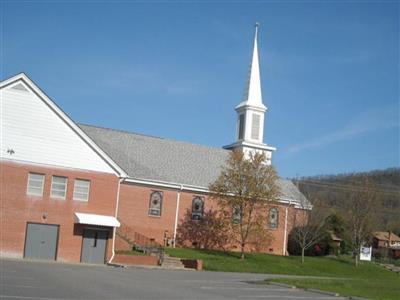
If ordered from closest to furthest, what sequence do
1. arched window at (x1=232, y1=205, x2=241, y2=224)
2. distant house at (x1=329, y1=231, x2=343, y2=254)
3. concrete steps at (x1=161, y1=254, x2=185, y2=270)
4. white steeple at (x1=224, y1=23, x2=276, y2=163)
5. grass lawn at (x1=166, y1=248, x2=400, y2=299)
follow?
concrete steps at (x1=161, y1=254, x2=185, y2=270) < grass lawn at (x1=166, y1=248, x2=400, y2=299) < arched window at (x1=232, y1=205, x2=241, y2=224) < distant house at (x1=329, y1=231, x2=343, y2=254) < white steeple at (x1=224, y1=23, x2=276, y2=163)

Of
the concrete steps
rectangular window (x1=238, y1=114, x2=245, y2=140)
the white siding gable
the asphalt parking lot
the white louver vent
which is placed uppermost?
rectangular window (x1=238, y1=114, x2=245, y2=140)

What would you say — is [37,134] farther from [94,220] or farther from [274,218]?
[274,218]

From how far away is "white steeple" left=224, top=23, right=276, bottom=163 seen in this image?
57500 mm

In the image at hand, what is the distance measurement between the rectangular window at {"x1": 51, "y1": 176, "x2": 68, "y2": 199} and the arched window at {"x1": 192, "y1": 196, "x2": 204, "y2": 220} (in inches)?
539

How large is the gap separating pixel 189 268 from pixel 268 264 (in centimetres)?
742

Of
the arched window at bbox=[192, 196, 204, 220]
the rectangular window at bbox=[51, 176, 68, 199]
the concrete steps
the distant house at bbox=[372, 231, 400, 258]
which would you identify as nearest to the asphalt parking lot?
the concrete steps

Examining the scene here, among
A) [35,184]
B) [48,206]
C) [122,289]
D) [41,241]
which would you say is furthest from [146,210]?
[122,289]

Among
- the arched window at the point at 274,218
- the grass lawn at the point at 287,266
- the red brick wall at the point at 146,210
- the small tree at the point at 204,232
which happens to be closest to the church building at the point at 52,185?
the red brick wall at the point at 146,210

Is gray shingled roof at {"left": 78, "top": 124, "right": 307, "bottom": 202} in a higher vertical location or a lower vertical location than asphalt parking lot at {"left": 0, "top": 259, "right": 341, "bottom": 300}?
higher

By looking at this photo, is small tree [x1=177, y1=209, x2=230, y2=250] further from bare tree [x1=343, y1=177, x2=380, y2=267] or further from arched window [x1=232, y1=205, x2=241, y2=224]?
bare tree [x1=343, y1=177, x2=380, y2=267]

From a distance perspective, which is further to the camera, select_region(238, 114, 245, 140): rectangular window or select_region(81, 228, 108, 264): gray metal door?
select_region(238, 114, 245, 140): rectangular window

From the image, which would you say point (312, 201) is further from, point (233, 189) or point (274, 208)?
point (233, 189)

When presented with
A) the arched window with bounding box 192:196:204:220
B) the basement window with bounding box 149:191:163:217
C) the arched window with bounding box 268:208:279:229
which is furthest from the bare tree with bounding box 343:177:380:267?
the basement window with bounding box 149:191:163:217

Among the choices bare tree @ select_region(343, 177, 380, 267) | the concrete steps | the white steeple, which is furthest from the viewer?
the white steeple
